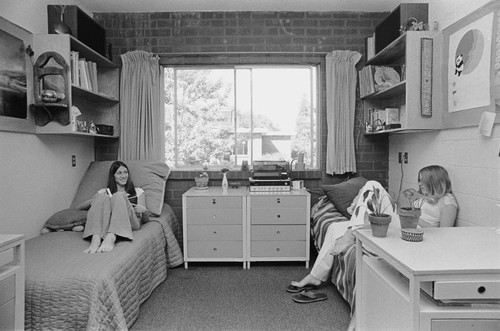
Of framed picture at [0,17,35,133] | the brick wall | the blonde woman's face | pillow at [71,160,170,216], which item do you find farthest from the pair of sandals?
framed picture at [0,17,35,133]

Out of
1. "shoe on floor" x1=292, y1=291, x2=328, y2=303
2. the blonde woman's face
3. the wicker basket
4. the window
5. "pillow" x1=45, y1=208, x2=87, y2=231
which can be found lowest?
"shoe on floor" x1=292, y1=291, x2=328, y2=303

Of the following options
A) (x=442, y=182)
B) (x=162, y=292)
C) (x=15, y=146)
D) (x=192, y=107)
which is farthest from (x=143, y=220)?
(x=442, y=182)

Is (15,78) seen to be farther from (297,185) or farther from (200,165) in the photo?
(297,185)

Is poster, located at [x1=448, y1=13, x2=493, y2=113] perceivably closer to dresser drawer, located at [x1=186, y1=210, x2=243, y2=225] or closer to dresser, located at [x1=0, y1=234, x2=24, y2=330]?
dresser drawer, located at [x1=186, y1=210, x2=243, y2=225]

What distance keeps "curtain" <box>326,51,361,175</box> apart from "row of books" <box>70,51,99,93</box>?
2.30m

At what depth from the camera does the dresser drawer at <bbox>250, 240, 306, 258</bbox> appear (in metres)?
3.17

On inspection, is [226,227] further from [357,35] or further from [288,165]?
[357,35]

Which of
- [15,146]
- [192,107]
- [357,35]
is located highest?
[357,35]

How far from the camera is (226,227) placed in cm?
318

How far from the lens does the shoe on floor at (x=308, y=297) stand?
98.4 inches

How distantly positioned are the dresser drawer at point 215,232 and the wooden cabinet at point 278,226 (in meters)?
0.11

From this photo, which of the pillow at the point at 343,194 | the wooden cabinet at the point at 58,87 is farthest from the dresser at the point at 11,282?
the pillow at the point at 343,194

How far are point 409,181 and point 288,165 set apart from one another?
46.4 inches

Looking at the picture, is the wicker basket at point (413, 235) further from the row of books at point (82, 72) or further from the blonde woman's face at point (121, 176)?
the row of books at point (82, 72)
